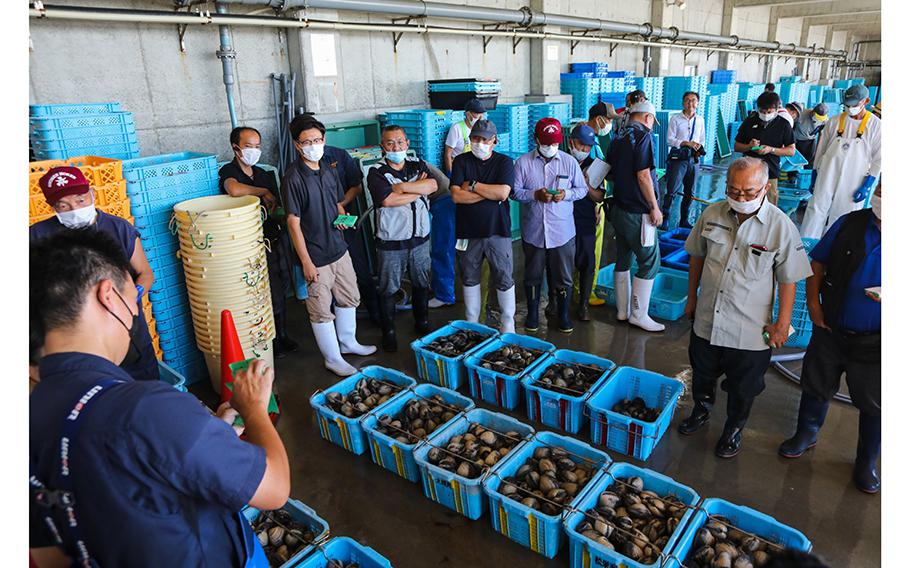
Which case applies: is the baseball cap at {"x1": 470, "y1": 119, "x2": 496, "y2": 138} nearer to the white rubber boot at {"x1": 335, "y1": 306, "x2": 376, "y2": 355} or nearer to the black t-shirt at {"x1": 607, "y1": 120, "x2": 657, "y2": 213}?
the black t-shirt at {"x1": 607, "y1": 120, "x2": 657, "y2": 213}

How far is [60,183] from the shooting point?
2.77 m

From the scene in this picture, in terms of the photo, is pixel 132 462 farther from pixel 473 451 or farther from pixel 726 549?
pixel 726 549

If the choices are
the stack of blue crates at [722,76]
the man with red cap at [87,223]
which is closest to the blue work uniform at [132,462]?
the man with red cap at [87,223]

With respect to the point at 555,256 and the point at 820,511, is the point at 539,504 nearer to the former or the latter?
the point at 820,511

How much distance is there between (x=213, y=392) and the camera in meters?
4.20

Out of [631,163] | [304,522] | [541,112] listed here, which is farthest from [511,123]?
[304,522]

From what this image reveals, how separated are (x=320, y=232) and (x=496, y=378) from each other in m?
1.67

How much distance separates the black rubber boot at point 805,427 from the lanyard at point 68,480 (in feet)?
11.3

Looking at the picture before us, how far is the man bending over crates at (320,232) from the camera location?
3916mm

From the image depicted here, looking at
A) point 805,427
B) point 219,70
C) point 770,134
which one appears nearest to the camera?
point 805,427

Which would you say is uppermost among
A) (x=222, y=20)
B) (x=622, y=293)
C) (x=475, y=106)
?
(x=222, y=20)

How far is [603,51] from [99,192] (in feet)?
33.9

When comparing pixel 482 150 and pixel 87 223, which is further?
pixel 482 150

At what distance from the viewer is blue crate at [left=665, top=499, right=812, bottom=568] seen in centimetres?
230
